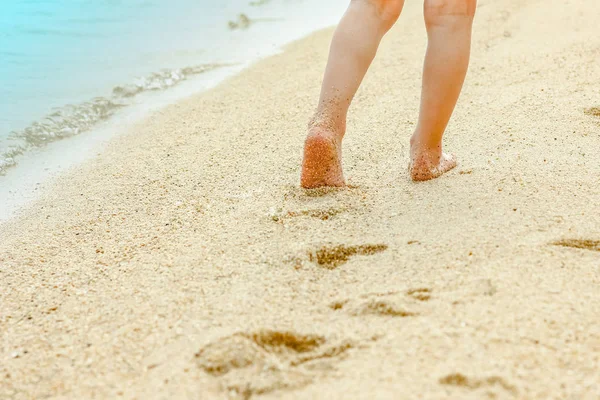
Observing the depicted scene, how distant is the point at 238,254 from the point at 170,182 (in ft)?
2.73

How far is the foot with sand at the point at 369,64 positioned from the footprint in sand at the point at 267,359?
770 millimetres

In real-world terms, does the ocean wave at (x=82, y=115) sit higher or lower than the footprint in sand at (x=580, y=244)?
higher

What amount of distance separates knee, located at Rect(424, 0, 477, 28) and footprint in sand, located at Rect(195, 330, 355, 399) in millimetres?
1057

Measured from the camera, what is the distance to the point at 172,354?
1197 mm

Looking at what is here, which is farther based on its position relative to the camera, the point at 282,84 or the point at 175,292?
the point at 282,84

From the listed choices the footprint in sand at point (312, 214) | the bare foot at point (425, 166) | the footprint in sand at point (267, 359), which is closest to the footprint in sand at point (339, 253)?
the footprint in sand at point (312, 214)

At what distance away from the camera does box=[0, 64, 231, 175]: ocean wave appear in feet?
11.0

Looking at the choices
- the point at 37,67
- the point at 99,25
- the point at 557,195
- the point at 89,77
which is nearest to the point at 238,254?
the point at 557,195

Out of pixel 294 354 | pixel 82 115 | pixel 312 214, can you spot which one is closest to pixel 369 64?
pixel 312 214

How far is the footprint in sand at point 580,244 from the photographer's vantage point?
4.75 feet

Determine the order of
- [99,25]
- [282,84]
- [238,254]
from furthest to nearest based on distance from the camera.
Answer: [99,25], [282,84], [238,254]

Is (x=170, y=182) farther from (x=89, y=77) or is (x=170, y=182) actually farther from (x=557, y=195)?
(x=89, y=77)

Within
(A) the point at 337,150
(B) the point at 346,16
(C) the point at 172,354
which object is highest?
(B) the point at 346,16

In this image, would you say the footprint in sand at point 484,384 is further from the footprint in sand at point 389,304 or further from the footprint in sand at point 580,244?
the footprint in sand at point 580,244
